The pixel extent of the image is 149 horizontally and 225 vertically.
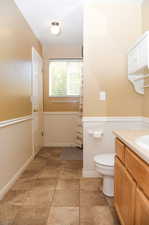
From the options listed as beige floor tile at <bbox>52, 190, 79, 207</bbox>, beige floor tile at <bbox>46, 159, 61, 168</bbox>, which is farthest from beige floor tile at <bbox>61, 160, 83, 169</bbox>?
beige floor tile at <bbox>52, 190, 79, 207</bbox>

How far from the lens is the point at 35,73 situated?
3.41 m

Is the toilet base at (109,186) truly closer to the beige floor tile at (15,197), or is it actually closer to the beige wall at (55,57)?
the beige floor tile at (15,197)

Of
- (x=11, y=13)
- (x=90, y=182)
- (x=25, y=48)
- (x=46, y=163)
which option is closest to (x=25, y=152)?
(x=46, y=163)

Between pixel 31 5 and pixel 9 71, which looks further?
pixel 31 5

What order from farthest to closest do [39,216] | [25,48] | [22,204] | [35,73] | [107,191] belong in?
[35,73], [25,48], [107,191], [22,204], [39,216]

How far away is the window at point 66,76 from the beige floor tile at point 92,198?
8.30ft

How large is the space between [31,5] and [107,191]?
270 cm

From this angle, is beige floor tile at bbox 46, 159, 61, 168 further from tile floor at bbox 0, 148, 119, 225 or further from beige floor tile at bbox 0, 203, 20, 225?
beige floor tile at bbox 0, 203, 20, 225

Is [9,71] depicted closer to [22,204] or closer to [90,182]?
[22,204]

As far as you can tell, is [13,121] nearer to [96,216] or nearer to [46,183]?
[46,183]

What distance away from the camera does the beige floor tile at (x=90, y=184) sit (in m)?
2.16

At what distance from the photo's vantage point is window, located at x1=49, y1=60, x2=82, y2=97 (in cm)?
415

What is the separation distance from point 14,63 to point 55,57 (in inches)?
78.9

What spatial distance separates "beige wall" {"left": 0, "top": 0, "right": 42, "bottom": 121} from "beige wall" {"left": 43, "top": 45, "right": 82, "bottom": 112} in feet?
3.67
